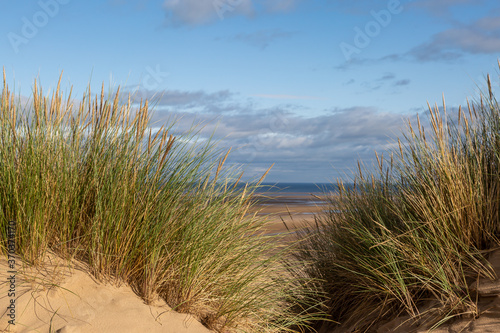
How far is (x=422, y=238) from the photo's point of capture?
3.49m

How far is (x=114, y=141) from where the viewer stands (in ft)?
10.1

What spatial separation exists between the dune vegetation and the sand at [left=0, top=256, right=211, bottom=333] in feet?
4.22

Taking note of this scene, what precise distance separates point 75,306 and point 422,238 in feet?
8.83

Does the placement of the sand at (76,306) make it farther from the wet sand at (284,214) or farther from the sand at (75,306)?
the wet sand at (284,214)

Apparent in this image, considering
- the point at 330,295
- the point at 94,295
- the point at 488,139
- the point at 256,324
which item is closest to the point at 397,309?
the point at 330,295

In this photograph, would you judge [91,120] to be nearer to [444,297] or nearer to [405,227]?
[405,227]

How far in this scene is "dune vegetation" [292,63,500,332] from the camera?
3365 mm

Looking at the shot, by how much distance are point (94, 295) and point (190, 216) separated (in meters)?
0.82

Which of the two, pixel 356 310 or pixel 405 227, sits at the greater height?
pixel 405 227

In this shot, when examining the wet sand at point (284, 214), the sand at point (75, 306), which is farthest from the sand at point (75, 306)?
the wet sand at point (284, 214)

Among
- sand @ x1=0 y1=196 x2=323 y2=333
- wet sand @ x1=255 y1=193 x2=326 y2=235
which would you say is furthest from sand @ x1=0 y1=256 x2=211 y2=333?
wet sand @ x1=255 y1=193 x2=326 y2=235

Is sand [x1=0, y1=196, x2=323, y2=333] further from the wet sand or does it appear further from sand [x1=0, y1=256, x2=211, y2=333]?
the wet sand

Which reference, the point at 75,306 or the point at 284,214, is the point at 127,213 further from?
the point at 284,214


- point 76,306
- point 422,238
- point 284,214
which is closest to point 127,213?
point 76,306
